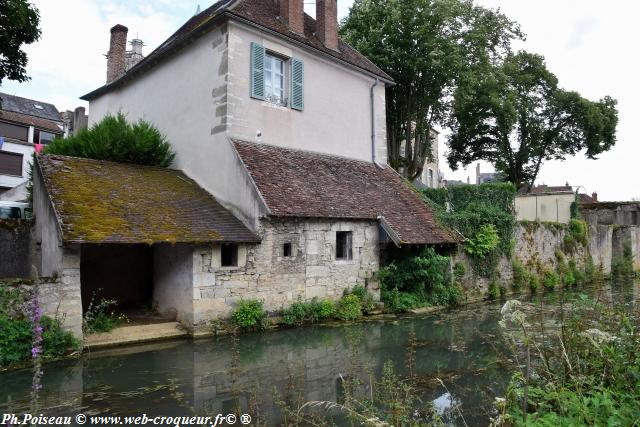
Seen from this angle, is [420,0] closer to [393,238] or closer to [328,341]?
[393,238]

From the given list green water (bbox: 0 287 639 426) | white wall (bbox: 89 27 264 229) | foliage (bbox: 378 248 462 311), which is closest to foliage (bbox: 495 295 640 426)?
green water (bbox: 0 287 639 426)

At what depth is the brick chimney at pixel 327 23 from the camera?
47.4 feet

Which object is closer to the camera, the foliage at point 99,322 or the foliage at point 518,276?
the foliage at point 99,322

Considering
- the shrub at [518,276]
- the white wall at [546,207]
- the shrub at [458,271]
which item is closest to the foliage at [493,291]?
the shrub at [518,276]

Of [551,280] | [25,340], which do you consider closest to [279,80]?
[25,340]

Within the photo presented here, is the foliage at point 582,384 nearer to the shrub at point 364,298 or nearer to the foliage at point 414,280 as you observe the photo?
the shrub at point 364,298

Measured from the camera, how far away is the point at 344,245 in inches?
473

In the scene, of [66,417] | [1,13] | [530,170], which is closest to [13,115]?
[1,13]

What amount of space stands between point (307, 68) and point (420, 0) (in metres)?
7.77

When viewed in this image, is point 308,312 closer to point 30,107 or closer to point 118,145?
point 118,145

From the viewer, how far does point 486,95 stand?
20.7 metres

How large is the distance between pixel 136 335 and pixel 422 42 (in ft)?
50.4

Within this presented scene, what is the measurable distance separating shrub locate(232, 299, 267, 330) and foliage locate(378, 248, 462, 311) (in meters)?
3.80

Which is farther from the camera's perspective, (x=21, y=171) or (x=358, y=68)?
(x=21, y=171)
